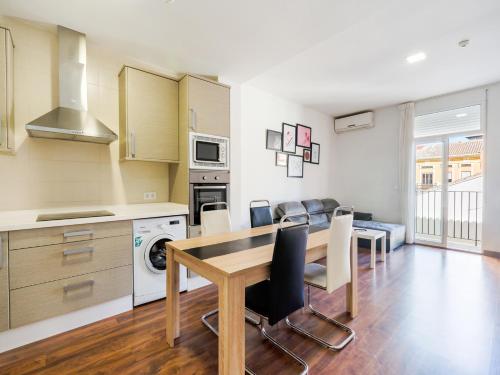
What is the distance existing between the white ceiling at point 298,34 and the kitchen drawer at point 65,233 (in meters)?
1.80

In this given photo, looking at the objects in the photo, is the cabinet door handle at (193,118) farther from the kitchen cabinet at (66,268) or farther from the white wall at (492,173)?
the white wall at (492,173)

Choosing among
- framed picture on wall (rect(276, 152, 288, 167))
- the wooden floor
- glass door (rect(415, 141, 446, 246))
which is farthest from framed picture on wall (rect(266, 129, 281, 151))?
glass door (rect(415, 141, 446, 246))

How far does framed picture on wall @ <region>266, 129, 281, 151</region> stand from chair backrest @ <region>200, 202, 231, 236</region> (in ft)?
7.38

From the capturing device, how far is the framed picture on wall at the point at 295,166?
468cm

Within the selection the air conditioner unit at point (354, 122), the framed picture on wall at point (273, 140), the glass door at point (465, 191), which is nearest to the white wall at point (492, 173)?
the glass door at point (465, 191)

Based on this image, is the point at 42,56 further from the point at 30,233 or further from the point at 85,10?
the point at 30,233

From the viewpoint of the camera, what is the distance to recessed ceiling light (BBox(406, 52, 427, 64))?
114 inches

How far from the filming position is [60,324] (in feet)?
6.29

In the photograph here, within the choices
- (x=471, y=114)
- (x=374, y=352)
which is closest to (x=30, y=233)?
(x=374, y=352)

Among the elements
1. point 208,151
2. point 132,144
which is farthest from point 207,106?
point 132,144

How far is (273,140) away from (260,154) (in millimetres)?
419

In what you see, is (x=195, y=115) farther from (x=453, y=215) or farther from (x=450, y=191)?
(x=453, y=215)

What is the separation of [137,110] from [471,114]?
5.24m

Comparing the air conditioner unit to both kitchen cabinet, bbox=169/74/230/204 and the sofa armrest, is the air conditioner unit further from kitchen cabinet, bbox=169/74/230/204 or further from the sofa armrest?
kitchen cabinet, bbox=169/74/230/204
